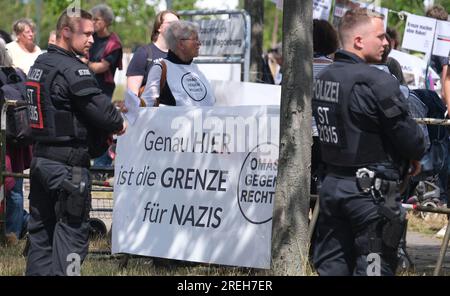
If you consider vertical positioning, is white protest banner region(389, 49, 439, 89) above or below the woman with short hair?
below

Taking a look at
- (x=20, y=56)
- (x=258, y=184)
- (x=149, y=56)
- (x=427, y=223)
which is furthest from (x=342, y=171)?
(x=20, y=56)

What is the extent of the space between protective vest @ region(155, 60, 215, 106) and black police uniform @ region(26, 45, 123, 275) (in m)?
1.56

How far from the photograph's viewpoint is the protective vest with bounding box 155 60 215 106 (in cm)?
824

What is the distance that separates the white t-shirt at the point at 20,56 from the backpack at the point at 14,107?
2613mm

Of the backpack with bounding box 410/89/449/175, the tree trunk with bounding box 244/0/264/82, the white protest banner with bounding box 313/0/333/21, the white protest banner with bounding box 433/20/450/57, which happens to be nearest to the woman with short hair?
the backpack with bounding box 410/89/449/175

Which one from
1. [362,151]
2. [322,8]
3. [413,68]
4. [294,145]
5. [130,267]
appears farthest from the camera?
[322,8]

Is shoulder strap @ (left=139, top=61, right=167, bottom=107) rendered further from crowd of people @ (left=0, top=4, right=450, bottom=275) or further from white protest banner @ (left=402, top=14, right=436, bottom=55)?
white protest banner @ (left=402, top=14, right=436, bottom=55)

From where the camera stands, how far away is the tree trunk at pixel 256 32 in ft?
46.9

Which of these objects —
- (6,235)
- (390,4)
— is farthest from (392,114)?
(390,4)

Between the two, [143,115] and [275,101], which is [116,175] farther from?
[275,101]

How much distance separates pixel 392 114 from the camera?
5602mm

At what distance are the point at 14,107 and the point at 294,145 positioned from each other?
335 cm

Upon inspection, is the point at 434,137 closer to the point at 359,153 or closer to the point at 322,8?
the point at 359,153

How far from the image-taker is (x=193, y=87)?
27.4 feet
